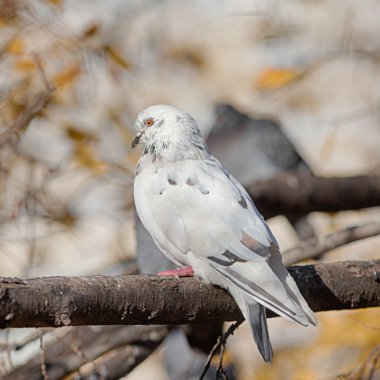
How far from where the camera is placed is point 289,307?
2662 millimetres

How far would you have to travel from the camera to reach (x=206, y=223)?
3000 millimetres

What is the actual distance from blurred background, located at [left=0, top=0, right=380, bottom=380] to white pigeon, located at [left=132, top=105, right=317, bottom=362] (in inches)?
30.0

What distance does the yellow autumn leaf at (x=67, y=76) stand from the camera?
4852mm

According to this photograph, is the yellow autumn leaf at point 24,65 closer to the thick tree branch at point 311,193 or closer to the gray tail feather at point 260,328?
the thick tree branch at point 311,193

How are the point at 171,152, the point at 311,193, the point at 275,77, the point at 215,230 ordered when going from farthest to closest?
the point at 275,77, the point at 311,193, the point at 171,152, the point at 215,230

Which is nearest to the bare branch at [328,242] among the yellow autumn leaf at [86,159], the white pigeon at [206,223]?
the white pigeon at [206,223]

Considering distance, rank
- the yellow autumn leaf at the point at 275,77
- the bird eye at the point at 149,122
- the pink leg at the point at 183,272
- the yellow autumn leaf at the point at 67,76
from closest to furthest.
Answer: the pink leg at the point at 183,272
the bird eye at the point at 149,122
the yellow autumn leaf at the point at 67,76
the yellow autumn leaf at the point at 275,77

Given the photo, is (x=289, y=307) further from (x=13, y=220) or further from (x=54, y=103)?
(x=54, y=103)

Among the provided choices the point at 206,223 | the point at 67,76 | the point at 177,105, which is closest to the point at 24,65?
the point at 67,76

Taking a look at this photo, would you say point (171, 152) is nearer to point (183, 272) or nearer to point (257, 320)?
point (183, 272)

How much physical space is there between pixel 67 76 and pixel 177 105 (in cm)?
252

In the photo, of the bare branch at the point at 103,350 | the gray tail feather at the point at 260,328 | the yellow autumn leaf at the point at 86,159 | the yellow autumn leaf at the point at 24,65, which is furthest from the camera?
the yellow autumn leaf at the point at 86,159

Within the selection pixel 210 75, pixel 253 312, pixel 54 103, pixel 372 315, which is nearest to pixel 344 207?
pixel 372 315

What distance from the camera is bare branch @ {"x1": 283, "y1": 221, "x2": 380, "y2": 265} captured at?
4.01m
